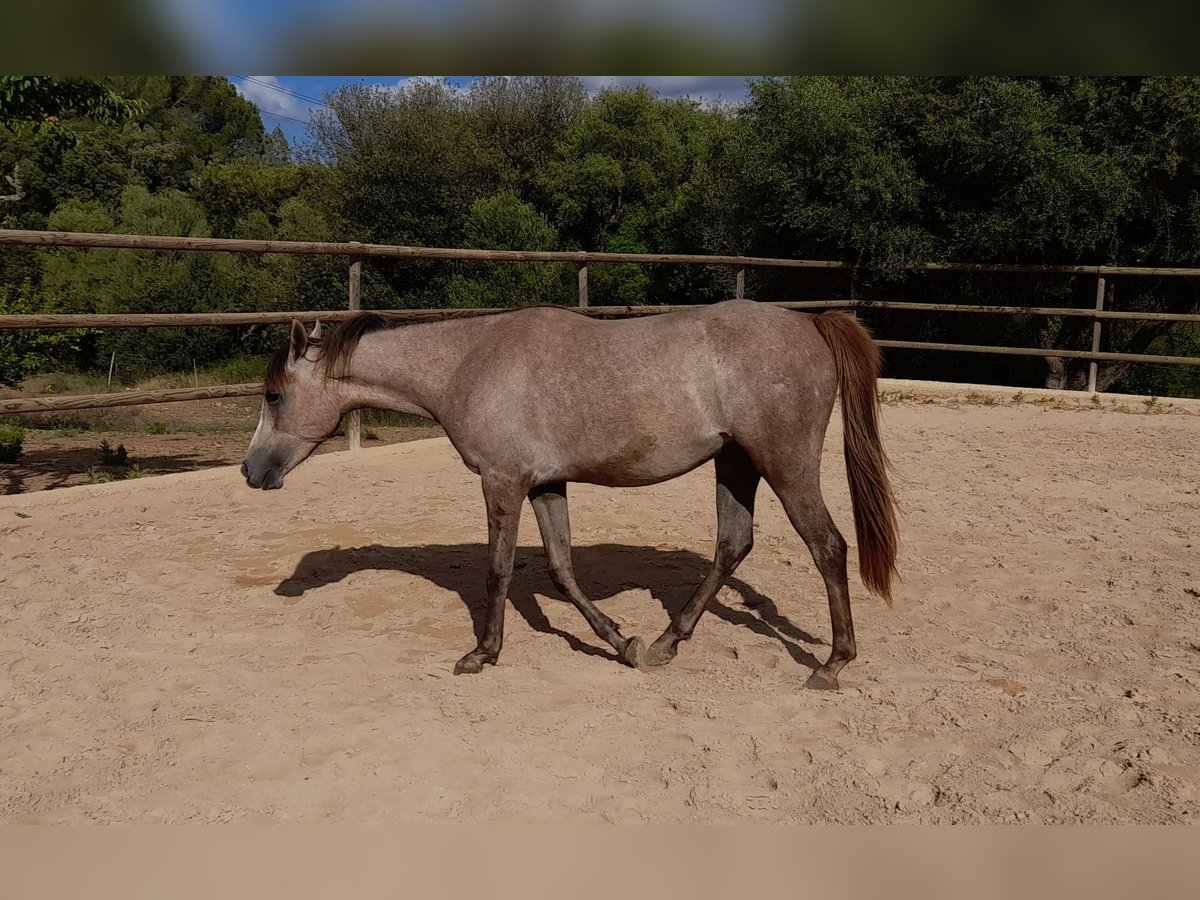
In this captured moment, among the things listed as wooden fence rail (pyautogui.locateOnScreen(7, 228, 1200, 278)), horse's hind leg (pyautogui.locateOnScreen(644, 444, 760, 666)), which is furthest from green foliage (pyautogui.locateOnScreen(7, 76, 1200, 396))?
horse's hind leg (pyautogui.locateOnScreen(644, 444, 760, 666))

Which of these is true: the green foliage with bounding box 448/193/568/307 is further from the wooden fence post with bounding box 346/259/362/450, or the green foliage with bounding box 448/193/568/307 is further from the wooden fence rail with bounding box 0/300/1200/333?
the wooden fence rail with bounding box 0/300/1200/333

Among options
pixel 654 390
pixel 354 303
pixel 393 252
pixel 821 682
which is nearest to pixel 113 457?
pixel 354 303

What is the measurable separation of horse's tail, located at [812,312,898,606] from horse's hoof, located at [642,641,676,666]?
0.91 metres

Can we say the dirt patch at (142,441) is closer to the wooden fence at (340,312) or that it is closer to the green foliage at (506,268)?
the wooden fence at (340,312)

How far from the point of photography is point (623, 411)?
4.02m

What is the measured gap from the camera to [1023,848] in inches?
94.0

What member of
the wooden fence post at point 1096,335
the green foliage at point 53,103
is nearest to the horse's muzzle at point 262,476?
the green foliage at point 53,103

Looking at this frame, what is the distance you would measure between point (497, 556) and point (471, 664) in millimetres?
490

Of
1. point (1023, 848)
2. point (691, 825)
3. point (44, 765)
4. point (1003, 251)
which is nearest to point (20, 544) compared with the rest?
point (44, 765)

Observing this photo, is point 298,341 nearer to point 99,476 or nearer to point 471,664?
point 471,664

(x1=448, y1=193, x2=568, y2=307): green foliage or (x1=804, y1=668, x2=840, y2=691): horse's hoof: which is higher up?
(x1=448, y1=193, x2=568, y2=307): green foliage

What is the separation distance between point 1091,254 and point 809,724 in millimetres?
11797

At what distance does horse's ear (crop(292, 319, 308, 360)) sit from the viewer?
435 cm

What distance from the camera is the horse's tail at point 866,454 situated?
157 inches
